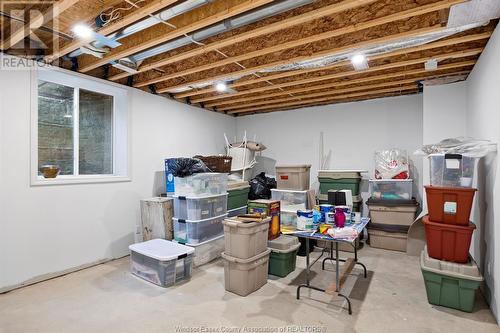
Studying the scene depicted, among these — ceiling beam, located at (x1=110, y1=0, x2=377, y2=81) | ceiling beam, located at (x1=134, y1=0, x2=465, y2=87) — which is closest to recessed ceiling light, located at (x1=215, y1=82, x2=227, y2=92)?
ceiling beam, located at (x1=134, y1=0, x2=465, y2=87)

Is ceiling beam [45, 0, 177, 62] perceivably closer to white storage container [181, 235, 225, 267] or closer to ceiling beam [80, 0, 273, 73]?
ceiling beam [80, 0, 273, 73]

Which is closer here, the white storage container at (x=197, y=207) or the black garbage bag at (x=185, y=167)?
the white storage container at (x=197, y=207)

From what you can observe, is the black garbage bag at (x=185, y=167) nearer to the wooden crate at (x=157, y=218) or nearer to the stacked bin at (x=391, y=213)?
the wooden crate at (x=157, y=218)

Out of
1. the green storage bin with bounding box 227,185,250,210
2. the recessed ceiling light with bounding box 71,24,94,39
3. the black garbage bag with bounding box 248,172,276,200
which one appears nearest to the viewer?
the recessed ceiling light with bounding box 71,24,94,39

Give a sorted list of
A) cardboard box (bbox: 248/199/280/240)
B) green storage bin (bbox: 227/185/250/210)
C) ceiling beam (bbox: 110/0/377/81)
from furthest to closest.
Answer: green storage bin (bbox: 227/185/250/210) < cardboard box (bbox: 248/199/280/240) < ceiling beam (bbox: 110/0/377/81)

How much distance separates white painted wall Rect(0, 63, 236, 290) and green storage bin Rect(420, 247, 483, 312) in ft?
13.0

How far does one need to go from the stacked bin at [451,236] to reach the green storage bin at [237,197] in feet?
9.22

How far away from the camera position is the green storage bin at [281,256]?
337cm

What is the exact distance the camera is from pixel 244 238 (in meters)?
2.85

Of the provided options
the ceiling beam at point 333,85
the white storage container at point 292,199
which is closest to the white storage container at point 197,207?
the white storage container at point 292,199

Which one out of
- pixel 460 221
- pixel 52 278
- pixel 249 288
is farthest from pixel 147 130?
pixel 460 221

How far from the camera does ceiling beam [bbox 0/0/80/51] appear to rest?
2236mm

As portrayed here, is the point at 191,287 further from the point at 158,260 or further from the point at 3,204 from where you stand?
the point at 3,204

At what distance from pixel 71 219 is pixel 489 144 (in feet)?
15.6
